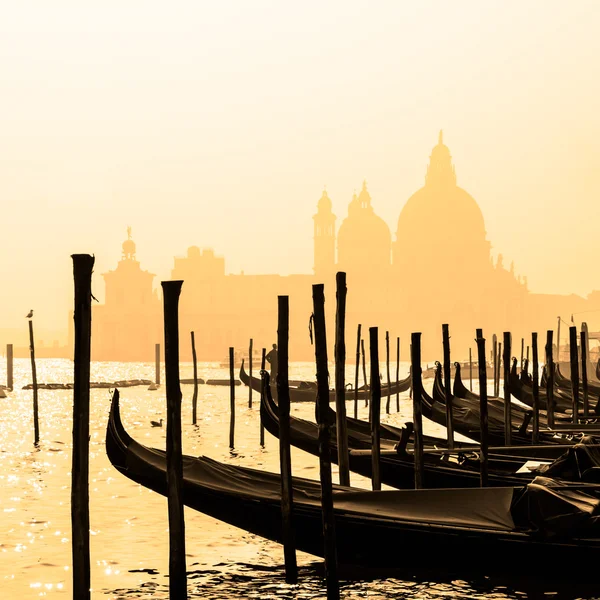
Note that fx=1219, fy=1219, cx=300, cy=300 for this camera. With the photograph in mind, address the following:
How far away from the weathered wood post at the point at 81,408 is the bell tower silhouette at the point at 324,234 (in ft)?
399

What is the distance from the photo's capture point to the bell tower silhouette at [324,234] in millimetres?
129000

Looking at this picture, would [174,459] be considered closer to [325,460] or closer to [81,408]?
[81,408]

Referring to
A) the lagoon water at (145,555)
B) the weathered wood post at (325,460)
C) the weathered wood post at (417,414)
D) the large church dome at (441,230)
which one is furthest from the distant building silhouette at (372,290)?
the weathered wood post at (325,460)

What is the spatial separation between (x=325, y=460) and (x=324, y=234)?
121 meters

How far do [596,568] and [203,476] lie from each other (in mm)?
3061

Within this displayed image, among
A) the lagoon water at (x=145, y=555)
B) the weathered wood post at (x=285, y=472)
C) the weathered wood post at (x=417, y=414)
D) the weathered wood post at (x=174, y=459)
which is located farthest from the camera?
the weathered wood post at (x=417, y=414)

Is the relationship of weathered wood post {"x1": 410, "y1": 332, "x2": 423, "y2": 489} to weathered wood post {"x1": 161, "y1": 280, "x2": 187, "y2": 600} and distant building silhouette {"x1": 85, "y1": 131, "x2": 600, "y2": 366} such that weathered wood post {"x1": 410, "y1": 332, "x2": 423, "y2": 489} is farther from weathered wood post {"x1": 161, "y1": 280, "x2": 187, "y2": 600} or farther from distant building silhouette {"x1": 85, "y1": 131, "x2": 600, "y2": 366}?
distant building silhouette {"x1": 85, "y1": 131, "x2": 600, "y2": 366}

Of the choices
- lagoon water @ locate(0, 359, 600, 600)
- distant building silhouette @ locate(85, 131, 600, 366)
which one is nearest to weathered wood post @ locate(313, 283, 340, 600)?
lagoon water @ locate(0, 359, 600, 600)

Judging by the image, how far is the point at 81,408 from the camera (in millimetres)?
6914

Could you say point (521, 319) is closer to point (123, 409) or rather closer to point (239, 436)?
point (123, 409)

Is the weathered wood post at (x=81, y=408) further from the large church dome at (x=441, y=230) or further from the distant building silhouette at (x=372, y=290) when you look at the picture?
the large church dome at (x=441, y=230)

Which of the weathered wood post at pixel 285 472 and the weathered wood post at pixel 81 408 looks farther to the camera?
the weathered wood post at pixel 285 472

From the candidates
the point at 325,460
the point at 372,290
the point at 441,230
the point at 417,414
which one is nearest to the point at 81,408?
the point at 325,460

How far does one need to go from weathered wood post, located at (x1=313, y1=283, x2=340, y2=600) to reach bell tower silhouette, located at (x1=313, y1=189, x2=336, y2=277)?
120 metres
